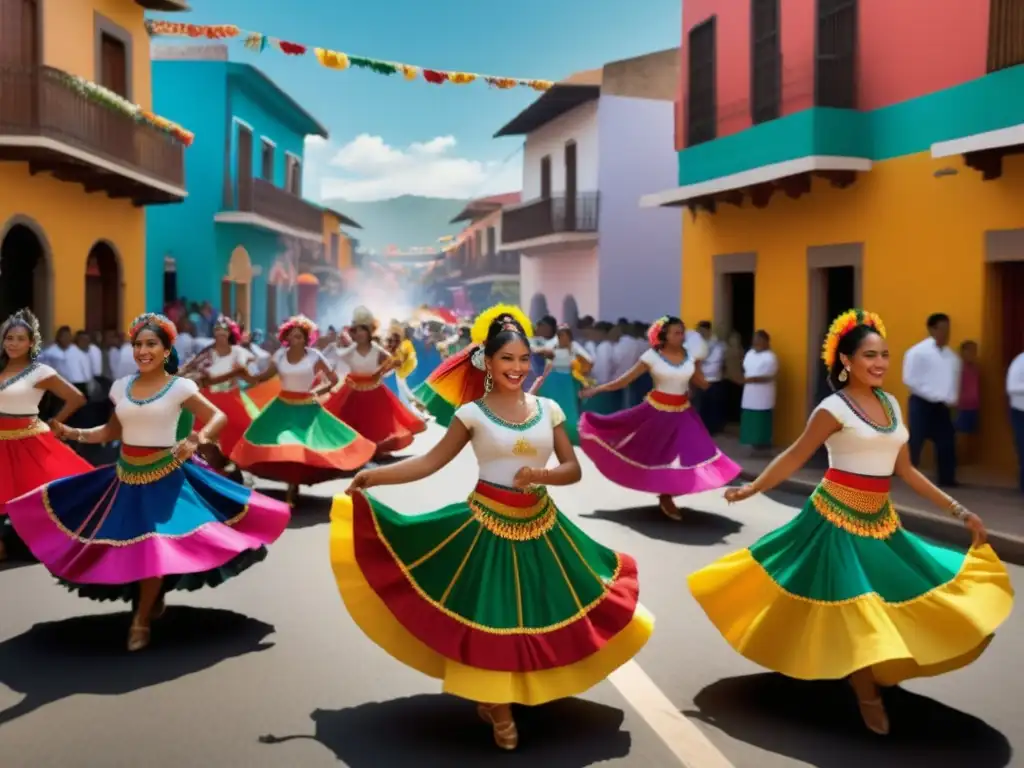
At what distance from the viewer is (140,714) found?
17.0 feet

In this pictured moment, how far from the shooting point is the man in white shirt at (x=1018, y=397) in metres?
11.1

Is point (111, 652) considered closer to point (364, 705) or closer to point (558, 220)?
point (364, 705)

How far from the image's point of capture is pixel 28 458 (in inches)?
336

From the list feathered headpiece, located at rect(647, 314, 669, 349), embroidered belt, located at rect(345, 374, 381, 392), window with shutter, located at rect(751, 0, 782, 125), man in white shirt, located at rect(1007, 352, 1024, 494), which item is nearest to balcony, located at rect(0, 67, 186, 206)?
embroidered belt, located at rect(345, 374, 381, 392)

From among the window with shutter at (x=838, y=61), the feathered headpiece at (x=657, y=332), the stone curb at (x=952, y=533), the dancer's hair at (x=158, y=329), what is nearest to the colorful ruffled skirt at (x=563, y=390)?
the window with shutter at (x=838, y=61)

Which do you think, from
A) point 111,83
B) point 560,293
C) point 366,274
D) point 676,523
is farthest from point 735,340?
point 366,274

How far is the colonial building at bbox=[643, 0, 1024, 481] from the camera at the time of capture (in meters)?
13.4

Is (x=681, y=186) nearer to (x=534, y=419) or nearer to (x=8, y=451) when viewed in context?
(x=8, y=451)

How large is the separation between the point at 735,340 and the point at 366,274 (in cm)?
6566

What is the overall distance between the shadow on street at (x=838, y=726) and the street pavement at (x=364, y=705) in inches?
0.5

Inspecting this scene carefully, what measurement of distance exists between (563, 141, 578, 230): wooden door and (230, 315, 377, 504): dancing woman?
2116 centimetres

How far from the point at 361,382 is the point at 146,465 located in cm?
742

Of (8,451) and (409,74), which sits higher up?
(409,74)

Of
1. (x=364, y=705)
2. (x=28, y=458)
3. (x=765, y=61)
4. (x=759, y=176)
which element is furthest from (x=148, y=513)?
(x=765, y=61)
